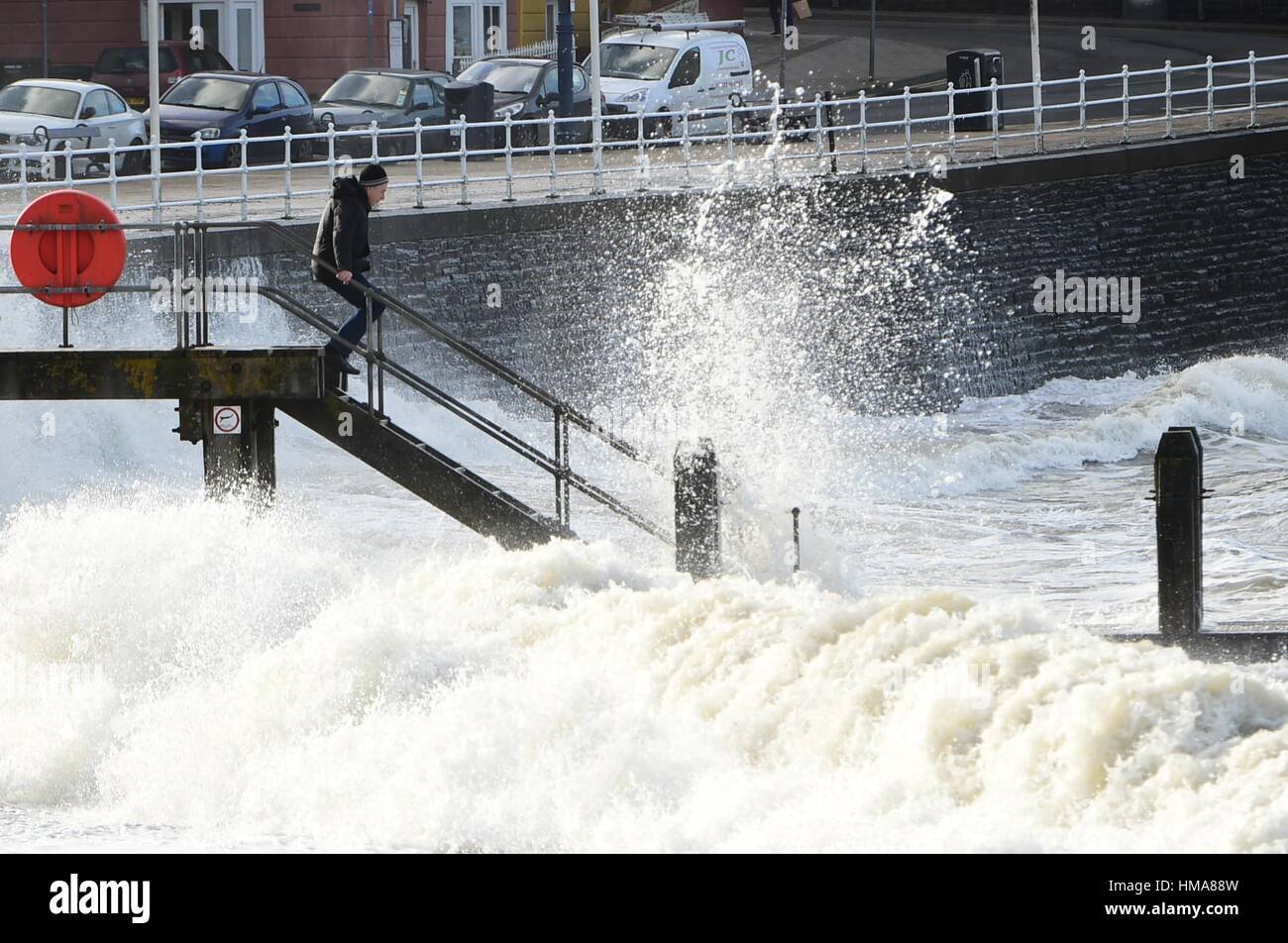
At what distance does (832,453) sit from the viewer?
21.2 meters

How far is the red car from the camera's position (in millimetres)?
32750

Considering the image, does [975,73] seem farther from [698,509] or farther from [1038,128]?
[698,509]

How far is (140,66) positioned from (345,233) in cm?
2258

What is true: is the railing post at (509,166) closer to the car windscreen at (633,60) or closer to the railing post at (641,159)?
the railing post at (641,159)

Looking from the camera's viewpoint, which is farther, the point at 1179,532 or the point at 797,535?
the point at 797,535

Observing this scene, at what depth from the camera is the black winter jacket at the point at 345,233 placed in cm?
1212

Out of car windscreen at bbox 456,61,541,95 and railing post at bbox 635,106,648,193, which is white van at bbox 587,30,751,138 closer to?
car windscreen at bbox 456,61,541,95

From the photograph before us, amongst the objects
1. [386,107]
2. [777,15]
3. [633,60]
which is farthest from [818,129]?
[777,15]

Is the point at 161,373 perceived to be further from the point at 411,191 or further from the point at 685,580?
the point at 411,191

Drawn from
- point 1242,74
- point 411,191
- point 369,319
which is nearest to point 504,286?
point 411,191

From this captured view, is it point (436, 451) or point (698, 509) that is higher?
point (436, 451)

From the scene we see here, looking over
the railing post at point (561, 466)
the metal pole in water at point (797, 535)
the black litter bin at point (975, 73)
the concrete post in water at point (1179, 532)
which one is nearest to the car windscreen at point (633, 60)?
the black litter bin at point (975, 73)

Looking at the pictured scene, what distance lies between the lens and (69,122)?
23.9m

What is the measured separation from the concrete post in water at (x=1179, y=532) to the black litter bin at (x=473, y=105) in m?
17.5
